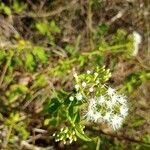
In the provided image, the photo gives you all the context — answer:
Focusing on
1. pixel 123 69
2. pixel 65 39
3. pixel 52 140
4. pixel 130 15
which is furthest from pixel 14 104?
pixel 130 15

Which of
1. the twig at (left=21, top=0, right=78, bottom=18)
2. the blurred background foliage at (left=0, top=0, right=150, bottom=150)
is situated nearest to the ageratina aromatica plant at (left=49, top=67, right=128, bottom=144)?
the blurred background foliage at (left=0, top=0, right=150, bottom=150)

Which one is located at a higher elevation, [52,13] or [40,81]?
[52,13]

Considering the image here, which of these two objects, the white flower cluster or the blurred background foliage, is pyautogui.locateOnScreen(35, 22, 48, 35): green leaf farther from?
the white flower cluster

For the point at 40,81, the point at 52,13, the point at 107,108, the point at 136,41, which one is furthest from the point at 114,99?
the point at 52,13

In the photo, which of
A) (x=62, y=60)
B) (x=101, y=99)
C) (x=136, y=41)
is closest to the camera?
(x=101, y=99)

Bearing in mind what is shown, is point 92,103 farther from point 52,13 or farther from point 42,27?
point 52,13

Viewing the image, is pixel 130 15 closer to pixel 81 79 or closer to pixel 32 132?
pixel 32 132
